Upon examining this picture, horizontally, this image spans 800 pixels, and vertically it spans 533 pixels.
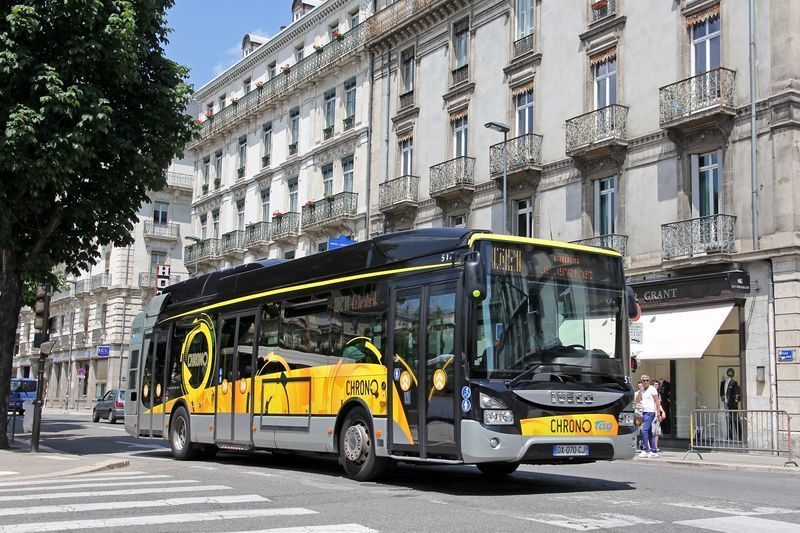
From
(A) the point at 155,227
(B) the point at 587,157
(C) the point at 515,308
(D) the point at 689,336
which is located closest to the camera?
(C) the point at 515,308

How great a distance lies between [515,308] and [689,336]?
14865 millimetres

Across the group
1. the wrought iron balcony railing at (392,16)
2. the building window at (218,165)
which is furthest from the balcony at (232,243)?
the wrought iron balcony railing at (392,16)

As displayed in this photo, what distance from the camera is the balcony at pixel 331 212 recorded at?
38.3 meters

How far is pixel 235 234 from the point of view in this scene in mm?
47188

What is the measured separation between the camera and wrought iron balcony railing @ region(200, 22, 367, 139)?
39.9 metres

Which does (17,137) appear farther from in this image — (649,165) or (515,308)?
(649,165)

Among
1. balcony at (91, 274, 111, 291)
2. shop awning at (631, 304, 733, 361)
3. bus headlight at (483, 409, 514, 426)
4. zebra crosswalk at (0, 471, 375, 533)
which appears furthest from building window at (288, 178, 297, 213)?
bus headlight at (483, 409, 514, 426)

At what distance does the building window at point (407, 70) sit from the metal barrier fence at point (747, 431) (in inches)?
796

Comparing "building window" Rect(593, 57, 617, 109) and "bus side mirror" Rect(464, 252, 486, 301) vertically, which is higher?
"building window" Rect(593, 57, 617, 109)

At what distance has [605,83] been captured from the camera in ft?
90.5

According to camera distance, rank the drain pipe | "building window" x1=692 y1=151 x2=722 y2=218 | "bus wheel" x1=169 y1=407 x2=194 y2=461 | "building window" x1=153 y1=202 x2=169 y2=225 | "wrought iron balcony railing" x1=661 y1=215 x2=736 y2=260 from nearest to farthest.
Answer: "bus wheel" x1=169 y1=407 x2=194 y2=461 < the drain pipe < "wrought iron balcony railing" x1=661 y1=215 x2=736 y2=260 < "building window" x1=692 y1=151 x2=722 y2=218 < "building window" x1=153 y1=202 x2=169 y2=225

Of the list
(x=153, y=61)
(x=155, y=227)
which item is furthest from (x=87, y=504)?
(x=155, y=227)

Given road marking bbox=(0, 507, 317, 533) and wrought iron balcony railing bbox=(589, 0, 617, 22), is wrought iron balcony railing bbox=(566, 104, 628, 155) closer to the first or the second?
wrought iron balcony railing bbox=(589, 0, 617, 22)

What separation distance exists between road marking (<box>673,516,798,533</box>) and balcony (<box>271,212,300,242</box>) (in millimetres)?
34379
